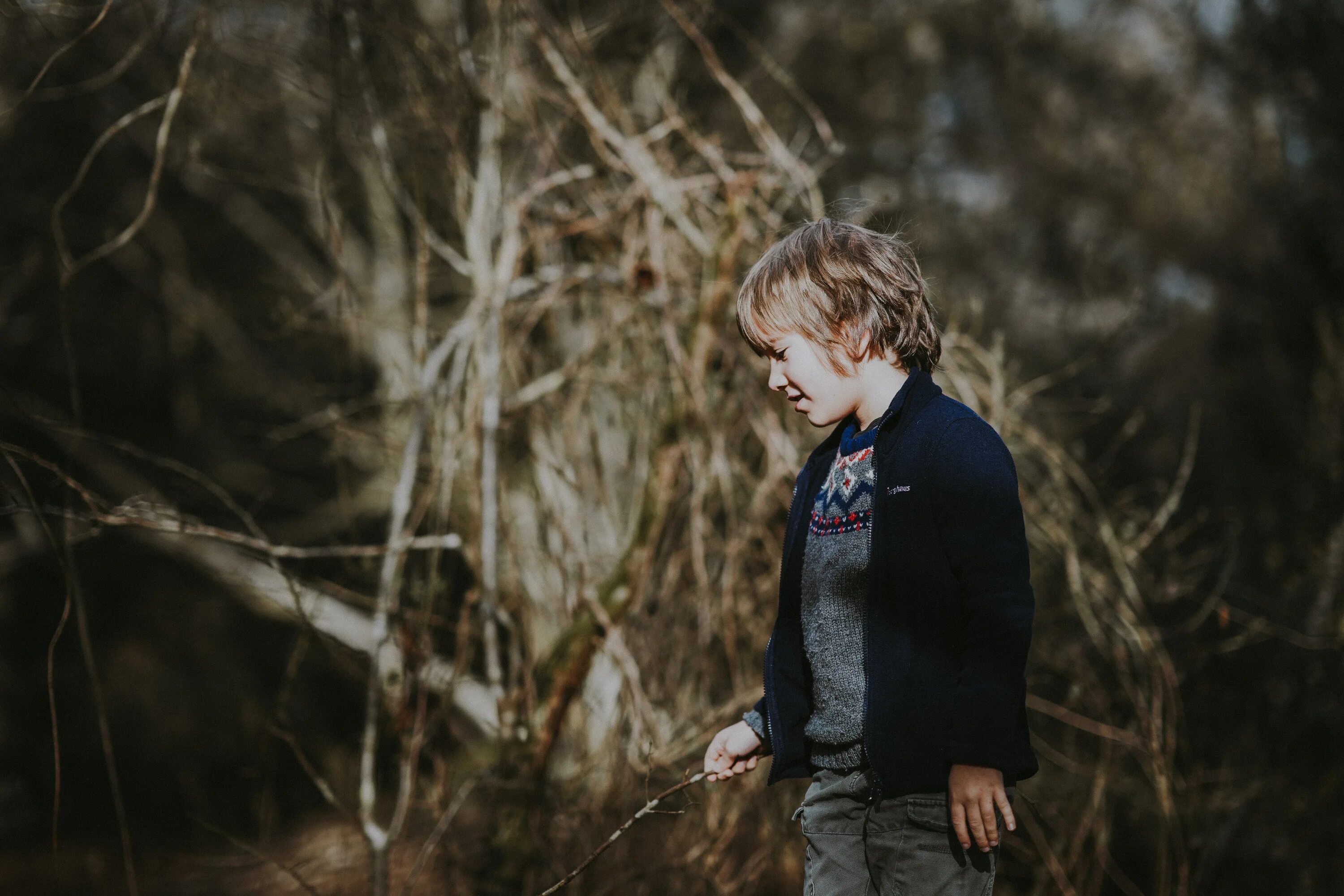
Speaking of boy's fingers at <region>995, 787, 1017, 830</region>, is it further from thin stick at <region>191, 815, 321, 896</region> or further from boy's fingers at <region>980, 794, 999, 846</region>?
thin stick at <region>191, 815, 321, 896</region>

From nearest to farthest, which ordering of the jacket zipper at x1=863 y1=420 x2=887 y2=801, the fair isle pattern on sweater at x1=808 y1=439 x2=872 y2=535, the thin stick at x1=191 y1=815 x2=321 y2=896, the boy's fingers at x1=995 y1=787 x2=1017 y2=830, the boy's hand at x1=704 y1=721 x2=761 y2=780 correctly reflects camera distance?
1. the boy's fingers at x1=995 y1=787 x2=1017 y2=830
2. the jacket zipper at x1=863 y1=420 x2=887 y2=801
3. the fair isle pattern on sweater at x1=808 y1=439 x2=872 y2=535
4. the boy's hand at x1=704 y1=721 x2=761 y2=780
5. the thin stick at x1=191 y1=815 x2=321 y2=896

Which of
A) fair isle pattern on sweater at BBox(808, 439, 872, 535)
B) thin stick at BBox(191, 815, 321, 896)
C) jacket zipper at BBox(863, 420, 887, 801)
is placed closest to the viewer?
jacket zipper at BBox(863, 420, 887, 801)

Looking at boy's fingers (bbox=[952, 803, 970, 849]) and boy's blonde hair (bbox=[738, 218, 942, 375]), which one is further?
boy's blonde hair (bbox=[738, 218, 942, 375])

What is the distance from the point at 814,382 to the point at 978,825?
650mm

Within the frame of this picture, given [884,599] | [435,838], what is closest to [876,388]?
[884,599]

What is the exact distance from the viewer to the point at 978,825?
1.27m

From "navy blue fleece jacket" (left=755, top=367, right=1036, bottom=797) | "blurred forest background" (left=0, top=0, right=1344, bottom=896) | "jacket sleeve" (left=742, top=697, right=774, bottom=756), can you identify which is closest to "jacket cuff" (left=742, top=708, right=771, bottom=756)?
"jacket sleeve" (left=742, top=697, right=774, bottom=756)

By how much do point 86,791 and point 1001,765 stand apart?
243 inches

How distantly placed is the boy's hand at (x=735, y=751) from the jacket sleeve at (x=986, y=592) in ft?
1.24

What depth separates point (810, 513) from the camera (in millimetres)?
1577

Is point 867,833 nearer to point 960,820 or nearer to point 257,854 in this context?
point 960,820

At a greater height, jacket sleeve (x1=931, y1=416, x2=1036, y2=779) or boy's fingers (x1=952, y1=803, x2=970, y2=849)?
jacket sleeve (x1=931, y1=416, x2=1036, y2=779)

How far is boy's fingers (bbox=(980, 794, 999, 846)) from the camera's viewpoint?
4.15ft

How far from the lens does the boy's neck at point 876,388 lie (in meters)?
1.52
